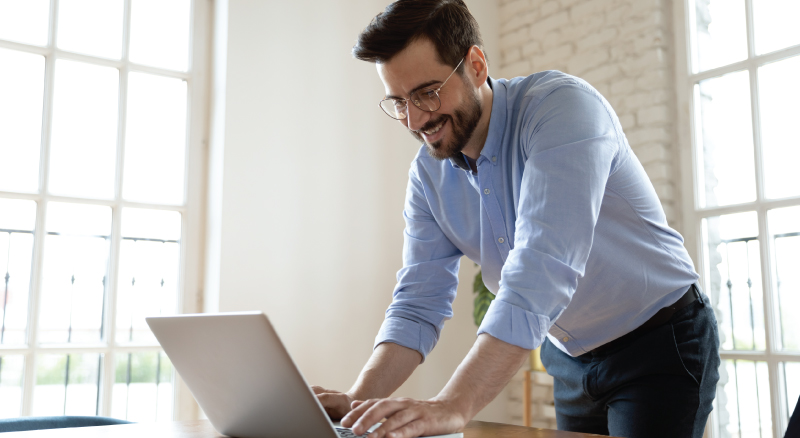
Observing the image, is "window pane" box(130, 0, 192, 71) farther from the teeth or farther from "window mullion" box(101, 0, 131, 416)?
the teeth

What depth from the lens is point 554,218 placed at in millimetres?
1057

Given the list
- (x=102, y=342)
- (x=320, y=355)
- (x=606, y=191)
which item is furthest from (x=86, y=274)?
(x=606, y=191)

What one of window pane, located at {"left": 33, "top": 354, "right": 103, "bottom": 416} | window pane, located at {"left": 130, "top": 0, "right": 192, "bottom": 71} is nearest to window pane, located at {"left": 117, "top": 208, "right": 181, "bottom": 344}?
window pane, located at {"left": 33, "top": 354, "right": 103, "bottom": 416}

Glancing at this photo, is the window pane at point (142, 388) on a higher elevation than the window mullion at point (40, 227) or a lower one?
lower

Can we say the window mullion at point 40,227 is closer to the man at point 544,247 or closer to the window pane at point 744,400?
the man at point 544,247

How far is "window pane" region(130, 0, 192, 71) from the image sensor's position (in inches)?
125

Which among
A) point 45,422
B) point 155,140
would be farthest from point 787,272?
point 155,140

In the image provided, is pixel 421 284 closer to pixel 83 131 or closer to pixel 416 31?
pixel 416 31

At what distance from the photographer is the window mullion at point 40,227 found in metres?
2.73

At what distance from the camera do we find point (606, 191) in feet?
4.25

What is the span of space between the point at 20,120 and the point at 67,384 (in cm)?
111

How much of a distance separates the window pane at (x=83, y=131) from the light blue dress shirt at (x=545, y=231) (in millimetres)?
1934

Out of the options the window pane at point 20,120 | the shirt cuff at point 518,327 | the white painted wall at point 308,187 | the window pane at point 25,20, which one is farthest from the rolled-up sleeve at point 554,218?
the window pane at point 25,20

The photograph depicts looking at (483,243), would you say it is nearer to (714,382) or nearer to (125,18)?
(714,382)
